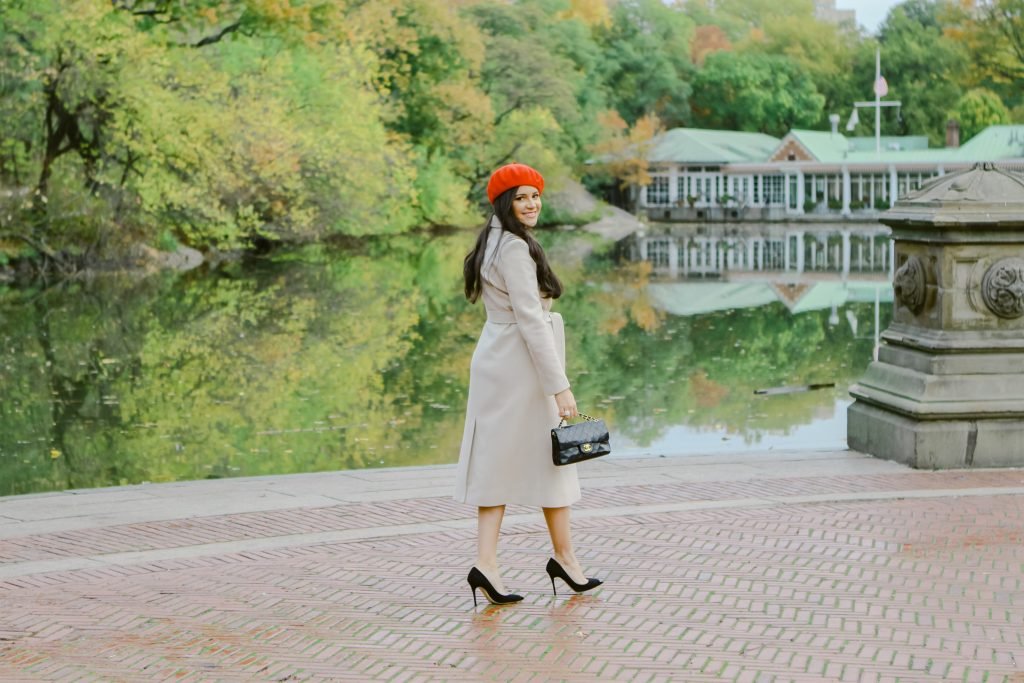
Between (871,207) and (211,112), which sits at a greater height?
(211,112)

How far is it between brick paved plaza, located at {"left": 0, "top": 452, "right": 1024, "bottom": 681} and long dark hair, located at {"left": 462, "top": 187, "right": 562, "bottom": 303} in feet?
4.48

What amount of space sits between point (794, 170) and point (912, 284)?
70.2 metres

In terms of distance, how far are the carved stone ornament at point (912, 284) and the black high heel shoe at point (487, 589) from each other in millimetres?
4676

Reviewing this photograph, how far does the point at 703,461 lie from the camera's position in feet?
32.6

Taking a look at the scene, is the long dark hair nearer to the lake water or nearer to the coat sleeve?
the coat sleeve

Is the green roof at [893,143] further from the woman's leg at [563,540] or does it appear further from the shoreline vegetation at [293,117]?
the woman's leg at [563,540]

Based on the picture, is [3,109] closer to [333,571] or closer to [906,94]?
[333,571]

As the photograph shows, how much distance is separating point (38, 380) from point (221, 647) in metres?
12.7

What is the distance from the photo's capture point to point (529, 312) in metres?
5.98

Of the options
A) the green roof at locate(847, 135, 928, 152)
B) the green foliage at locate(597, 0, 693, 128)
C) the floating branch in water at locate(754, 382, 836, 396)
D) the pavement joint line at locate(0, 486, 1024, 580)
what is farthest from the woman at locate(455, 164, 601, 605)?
the green foliage at locate(597, 0, 693, 128)

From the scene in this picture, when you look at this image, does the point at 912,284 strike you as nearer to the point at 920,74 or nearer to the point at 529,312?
the point at 529,312

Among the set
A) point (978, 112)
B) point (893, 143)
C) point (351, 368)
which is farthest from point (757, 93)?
point (351, 368)

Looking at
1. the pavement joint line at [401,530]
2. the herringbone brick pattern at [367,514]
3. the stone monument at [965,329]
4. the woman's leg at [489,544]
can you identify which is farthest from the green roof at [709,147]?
the woman's leg at [489,544]

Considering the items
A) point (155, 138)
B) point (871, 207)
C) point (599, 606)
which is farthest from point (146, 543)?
point (871, 207)
